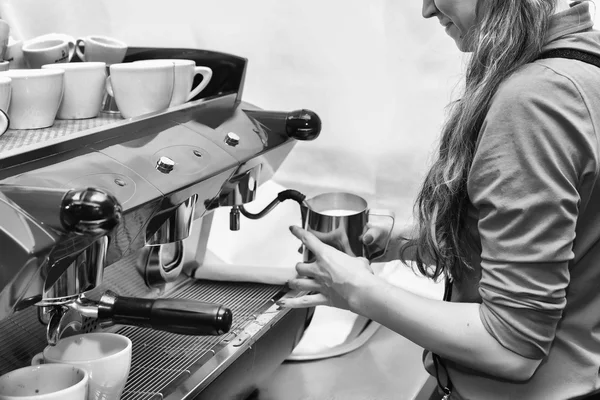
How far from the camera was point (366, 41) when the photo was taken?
1.44 meters

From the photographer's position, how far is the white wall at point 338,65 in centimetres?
142

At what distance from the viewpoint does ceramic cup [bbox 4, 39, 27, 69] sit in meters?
0.95

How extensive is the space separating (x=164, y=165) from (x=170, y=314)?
15 cm

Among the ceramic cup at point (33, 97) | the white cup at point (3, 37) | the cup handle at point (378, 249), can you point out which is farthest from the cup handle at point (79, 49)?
the cup handle at point (378, 249)

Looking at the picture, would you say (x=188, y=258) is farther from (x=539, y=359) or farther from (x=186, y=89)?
(x=539, y=359)

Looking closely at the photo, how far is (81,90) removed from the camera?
0.86 m

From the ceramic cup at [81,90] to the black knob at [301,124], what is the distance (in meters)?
0.26

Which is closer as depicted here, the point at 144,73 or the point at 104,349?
the point at 104,349

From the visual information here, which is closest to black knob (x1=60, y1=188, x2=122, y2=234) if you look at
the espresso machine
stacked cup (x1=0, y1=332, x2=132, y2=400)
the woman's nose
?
the espresso machine

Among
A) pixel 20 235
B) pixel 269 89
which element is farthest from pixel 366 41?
pixel 20 235

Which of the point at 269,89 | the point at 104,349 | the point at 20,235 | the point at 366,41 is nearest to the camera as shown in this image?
the point at 20,235

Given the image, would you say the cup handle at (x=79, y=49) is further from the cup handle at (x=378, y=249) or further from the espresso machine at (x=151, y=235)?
the cup handle at (x=378, y=249)

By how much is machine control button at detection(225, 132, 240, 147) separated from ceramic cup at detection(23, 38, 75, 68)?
0.82ft

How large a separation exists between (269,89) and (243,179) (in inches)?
24.3
